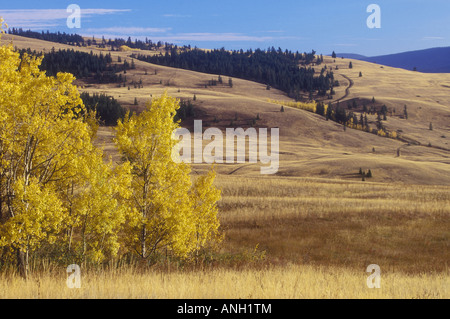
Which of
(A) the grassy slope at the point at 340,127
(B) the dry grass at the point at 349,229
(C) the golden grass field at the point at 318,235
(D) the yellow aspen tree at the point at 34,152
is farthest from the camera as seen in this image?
(A) the grassy slope at the point at 340,127

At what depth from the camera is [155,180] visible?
16047mm

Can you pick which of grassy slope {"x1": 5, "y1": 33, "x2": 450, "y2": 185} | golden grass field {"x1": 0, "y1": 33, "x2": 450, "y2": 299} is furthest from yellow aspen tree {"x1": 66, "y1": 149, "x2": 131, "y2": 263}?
grassy slope {"x1": 5, "y1": 33, "x2": 450, "y2": 185}

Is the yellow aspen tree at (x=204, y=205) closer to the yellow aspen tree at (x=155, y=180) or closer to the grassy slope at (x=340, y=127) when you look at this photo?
the yellow aspen tree at (x=155, y=180)

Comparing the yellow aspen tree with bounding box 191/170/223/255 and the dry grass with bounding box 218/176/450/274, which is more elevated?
the yellow aspen tree with bounding box 191/170/223/255

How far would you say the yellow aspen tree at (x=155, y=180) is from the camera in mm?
15484

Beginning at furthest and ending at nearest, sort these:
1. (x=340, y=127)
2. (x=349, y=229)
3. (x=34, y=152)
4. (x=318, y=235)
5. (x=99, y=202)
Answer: (x=340, y=127) → (x=349, y=229) → (x=318, y=235) → (x=99, y=202) → (x=34, y=152)

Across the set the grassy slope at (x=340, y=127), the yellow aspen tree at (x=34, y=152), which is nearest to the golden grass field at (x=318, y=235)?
the grassy slope at (x=340, y=127)

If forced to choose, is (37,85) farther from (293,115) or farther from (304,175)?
(293,115)

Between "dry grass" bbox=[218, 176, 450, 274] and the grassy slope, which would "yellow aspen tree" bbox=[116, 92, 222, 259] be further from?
the grassy slope

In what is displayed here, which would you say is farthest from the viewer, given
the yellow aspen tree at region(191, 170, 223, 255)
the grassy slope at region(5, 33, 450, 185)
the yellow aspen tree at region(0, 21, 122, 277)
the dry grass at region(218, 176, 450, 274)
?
the grassy slope at region(5, 33, 450, 185)

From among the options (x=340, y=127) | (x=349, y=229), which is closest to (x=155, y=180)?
(x=349, y=229)

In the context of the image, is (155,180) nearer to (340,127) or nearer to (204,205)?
(204,205)

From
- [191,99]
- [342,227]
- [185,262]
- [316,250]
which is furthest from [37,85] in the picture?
[191,99]

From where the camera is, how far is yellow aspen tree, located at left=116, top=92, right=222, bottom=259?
15.5 m
